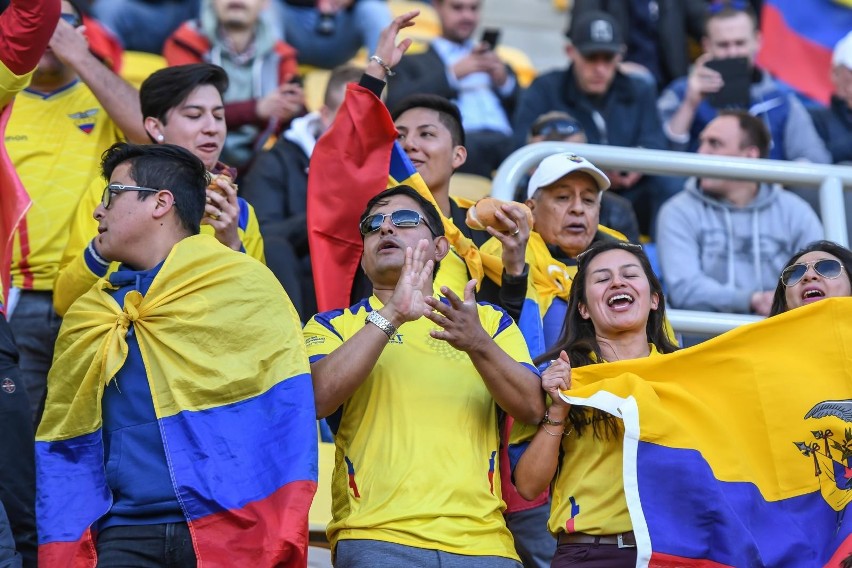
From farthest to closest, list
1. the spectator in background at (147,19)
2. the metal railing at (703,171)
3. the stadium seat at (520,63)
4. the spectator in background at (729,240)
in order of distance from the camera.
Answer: the stadium seat at (520,63) < the spectator in background at (147,19) < the spectator in background at (729,240) < the metal railing at (703,171)

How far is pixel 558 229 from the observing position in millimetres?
5906

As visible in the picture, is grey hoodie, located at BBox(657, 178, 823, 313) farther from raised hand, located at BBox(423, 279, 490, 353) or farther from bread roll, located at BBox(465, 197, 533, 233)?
raised hand, located at BBox(423, 279, 490, 353)

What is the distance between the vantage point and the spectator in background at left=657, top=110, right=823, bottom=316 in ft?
21.9

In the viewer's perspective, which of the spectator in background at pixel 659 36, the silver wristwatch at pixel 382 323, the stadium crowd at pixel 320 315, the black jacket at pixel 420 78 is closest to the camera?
the stadium crowd at pixel 320 315

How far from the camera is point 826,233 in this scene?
666 cm

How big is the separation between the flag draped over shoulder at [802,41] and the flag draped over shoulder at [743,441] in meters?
6.17

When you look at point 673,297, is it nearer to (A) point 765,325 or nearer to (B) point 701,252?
(B) point 701,252

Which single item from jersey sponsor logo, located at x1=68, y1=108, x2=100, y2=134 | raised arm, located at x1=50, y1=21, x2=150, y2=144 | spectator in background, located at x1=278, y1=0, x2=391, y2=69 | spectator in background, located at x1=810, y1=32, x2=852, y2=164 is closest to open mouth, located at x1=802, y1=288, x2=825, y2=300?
raised arm, located at x1=50, y1=21, x2=150, y2=144

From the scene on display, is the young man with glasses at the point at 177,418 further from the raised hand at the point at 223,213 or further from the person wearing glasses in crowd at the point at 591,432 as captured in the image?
the person wearing glasses in crowd at the point at 591,432

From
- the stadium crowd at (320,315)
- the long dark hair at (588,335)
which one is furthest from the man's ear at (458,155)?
the long dark hair at (588,335)

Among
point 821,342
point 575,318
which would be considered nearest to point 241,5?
point 575,318

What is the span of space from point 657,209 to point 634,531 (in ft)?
12.8

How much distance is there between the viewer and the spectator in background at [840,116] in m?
8.62

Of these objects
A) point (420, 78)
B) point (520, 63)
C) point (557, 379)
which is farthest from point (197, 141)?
point (520, 63)
